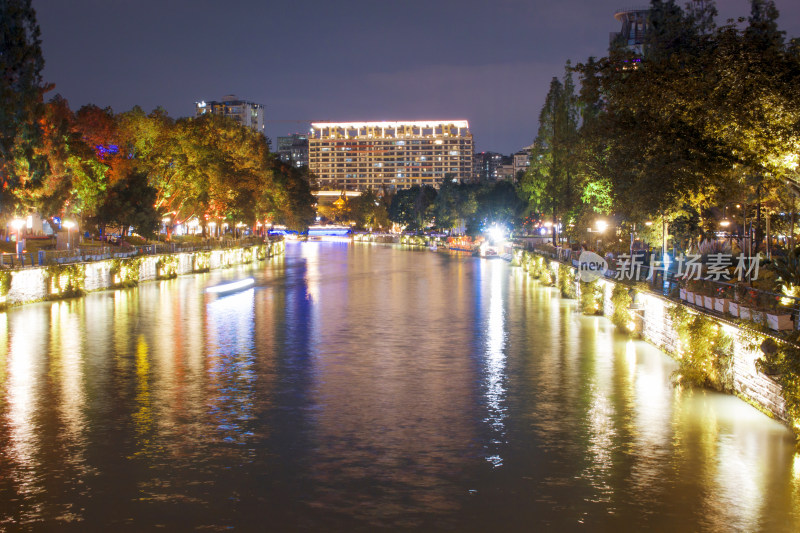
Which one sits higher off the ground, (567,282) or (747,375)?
(567,282)

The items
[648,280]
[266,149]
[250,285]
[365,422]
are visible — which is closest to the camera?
[365,422]

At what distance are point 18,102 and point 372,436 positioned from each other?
32.8 m

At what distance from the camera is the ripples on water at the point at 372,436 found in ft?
32.3

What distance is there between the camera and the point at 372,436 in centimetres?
1339

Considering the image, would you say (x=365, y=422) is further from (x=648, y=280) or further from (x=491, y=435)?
(x=648, y=280)

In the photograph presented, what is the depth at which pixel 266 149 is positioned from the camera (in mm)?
91438

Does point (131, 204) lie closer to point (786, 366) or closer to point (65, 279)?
point (65, 279)

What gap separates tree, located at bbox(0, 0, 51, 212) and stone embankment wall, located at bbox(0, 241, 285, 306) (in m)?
5.61

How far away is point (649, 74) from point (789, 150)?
4.59 metres

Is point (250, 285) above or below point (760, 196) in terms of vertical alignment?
below

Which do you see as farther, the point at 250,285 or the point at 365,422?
the point at 250,285

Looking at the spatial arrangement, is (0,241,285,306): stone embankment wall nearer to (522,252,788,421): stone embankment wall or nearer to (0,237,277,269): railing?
(0,237,277,269): railing

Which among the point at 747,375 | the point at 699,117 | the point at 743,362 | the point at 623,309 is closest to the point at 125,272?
the point at 623,309

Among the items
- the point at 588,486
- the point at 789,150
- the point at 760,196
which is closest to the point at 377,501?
the point at 588,486
